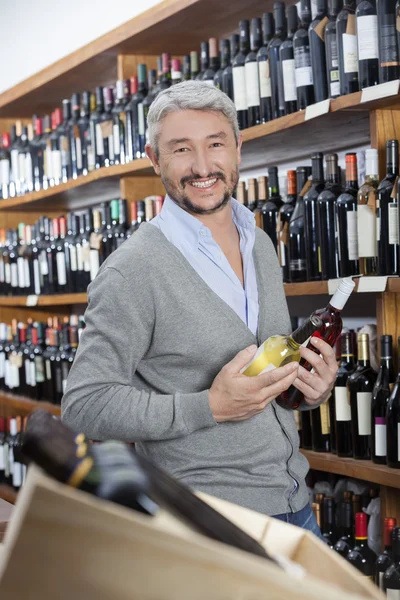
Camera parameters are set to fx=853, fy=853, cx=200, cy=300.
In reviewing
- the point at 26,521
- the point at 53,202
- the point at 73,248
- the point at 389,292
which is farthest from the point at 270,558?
the point at 53,202

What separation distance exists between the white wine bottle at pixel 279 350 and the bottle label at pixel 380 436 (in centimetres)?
78

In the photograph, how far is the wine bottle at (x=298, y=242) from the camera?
102 inches

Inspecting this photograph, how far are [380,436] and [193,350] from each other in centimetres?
97

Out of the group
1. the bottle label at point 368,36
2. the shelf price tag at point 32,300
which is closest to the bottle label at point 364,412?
the bottle label at point 368,36

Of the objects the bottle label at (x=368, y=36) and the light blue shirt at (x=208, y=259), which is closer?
the light blue shirt at (x=208, y=259)

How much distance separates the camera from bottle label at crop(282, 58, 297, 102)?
2594mm

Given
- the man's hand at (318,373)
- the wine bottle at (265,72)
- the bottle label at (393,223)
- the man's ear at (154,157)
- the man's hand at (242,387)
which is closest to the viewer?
the man's hand at (242,387)

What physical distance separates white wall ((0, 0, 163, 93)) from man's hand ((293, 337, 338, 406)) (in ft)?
10.1

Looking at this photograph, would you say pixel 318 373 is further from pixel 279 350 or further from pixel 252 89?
pixel 252 89

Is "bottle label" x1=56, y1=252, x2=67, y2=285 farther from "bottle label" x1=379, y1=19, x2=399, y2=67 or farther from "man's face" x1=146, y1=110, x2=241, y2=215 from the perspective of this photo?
"man's face" x1=146, y1=110, x2=241, y2=215

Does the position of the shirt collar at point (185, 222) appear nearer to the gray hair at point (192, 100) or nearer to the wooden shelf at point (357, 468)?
the gray hair at point (192, 100)

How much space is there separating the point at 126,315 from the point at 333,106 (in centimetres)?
105

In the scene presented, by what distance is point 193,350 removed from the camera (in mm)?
1577

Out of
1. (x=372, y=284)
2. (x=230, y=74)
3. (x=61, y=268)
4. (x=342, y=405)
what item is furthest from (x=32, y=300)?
(x=372, y=284)
